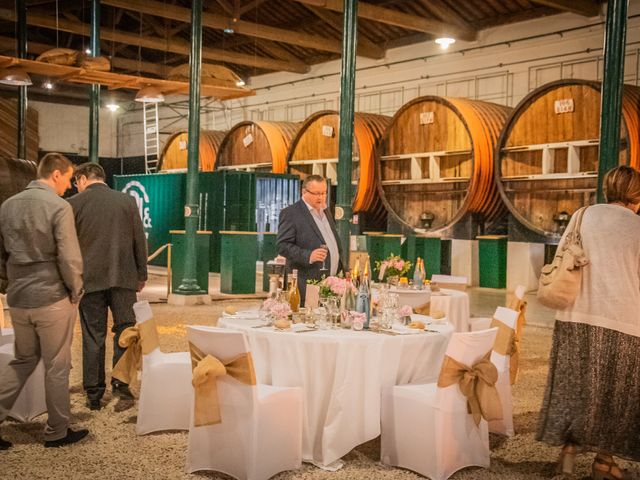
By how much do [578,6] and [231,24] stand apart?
590 cm

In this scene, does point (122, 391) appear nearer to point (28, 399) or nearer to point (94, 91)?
point (28, 399)

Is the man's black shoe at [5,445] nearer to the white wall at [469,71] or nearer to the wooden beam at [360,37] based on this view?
the white wall at [469,71]

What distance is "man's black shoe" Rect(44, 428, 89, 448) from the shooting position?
12.3 ft

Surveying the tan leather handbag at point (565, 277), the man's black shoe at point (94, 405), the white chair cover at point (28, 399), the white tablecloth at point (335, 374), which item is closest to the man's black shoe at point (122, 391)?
the man's black shoe at point (94, 405)

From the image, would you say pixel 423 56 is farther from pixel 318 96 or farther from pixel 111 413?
pixel 111 413

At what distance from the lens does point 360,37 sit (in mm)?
14523

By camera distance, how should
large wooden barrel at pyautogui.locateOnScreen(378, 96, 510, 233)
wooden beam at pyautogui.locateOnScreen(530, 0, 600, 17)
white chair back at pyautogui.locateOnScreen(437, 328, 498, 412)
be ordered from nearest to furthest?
white chair back at pyautogui.locateOnScreen(437, 328, 498, 412) < large wooden barrel at pyautogui.locateOnScreen(378, 96, 510, 233) < wooden beam at pyautogui.locateOnScreen(530, 0, 600, 17)

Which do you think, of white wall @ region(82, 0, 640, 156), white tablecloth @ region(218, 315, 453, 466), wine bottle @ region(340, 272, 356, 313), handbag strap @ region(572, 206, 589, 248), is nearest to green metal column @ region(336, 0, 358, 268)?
wine bottle @ region(340, 272, 356, 313)

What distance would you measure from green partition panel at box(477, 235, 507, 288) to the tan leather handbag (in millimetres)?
7034

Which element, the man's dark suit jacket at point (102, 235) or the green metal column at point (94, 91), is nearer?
the man's dark suit jacket at point (102, 235)

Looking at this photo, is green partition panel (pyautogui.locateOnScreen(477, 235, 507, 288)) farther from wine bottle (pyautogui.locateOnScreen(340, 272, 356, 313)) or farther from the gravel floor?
wine bottle (pyautogui.locateOnScreen(340, 272, 356, 313))

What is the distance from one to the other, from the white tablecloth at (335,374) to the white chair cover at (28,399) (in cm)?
134

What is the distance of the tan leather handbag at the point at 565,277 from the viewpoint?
10.5ft

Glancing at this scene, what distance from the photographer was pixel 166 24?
50.9 feet
